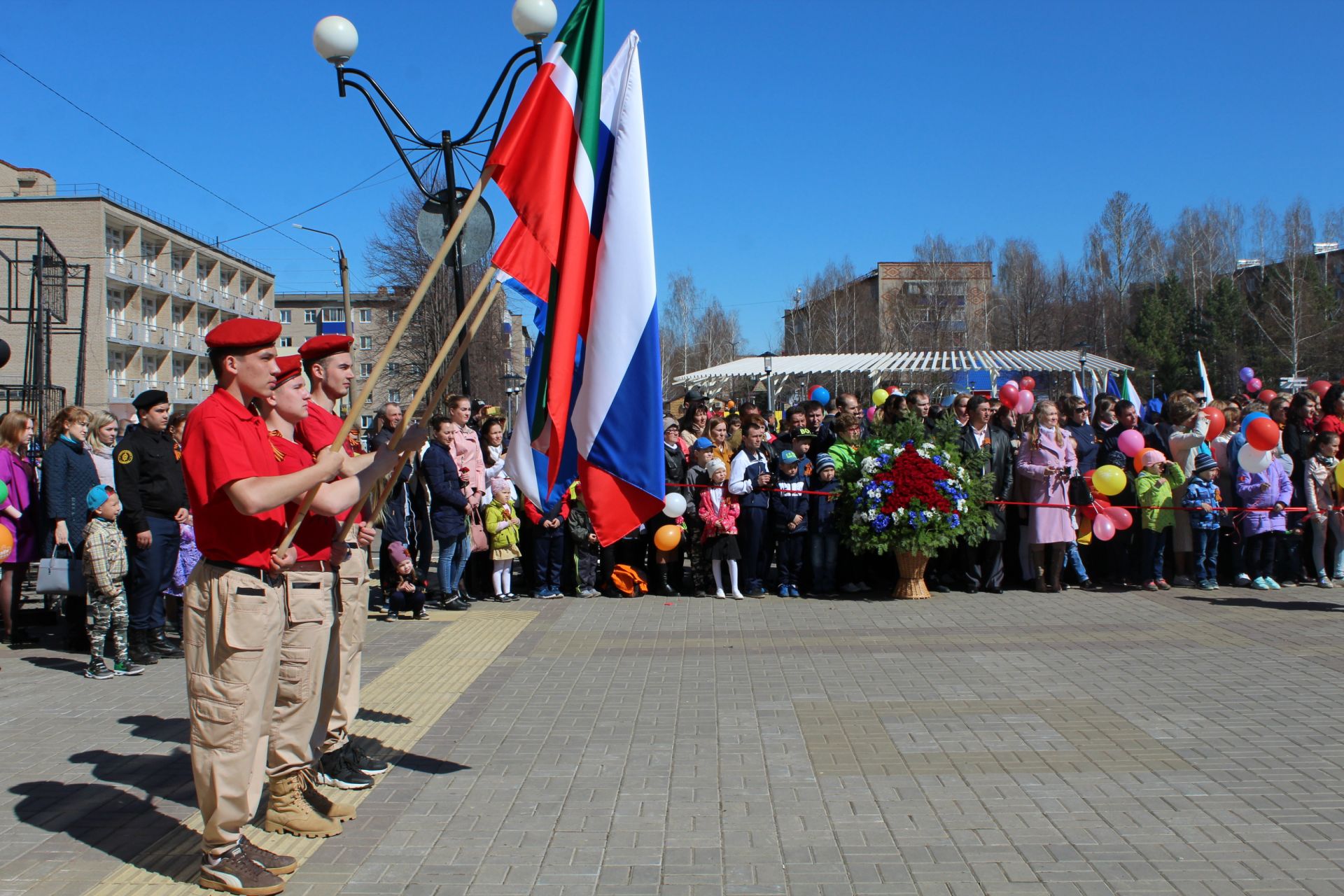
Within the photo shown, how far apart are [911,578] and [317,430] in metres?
7.67

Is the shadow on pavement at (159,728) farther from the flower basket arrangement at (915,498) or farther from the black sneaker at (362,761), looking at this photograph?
the flower basket arrangement at (915,498)

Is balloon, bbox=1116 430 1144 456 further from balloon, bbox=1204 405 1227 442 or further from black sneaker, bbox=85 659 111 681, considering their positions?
black sneaker, bbox=85 659 111 681

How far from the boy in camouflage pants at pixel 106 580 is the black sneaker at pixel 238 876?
439 cm

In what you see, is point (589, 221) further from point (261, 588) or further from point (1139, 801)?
point (1139, 801)

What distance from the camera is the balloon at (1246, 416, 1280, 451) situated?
36.4 feet

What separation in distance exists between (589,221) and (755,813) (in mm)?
2929

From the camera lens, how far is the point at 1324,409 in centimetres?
1277

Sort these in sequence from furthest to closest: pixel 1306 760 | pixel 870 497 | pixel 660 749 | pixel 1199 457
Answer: pixel 1199 457 → pixel 870 497 → pixel 660 749 → pixel 1306 760

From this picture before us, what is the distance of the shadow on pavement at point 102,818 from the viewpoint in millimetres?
4613

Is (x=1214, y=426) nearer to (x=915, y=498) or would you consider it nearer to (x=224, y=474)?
(x=915, y=498)

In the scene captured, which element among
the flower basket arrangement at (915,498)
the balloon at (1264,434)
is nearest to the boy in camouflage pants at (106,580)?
the flower basket arrangement at (915,498)

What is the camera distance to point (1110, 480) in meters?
11.3

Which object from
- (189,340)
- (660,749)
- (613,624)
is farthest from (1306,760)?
(189,340)

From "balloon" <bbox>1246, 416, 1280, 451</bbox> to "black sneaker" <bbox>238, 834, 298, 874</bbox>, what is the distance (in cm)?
1041
